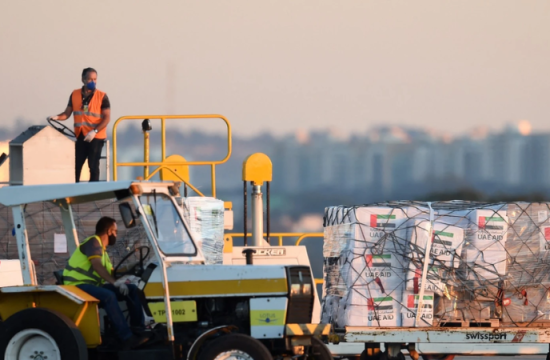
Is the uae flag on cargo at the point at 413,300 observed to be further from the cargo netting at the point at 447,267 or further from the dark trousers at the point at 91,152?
the dark trousers at the point at 91,152

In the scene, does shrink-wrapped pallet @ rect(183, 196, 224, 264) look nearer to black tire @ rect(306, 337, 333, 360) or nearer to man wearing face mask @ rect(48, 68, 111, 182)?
man wearing face mask @ rect(48, 68, 111, 182)

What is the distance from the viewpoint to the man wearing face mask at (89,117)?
40.0ft

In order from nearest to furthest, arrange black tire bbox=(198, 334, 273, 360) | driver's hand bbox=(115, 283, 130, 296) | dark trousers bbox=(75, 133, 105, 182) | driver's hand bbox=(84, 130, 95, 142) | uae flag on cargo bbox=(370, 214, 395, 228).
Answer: black tire bbox=(198, 334, 273, 360) → driver's hand bbox=(115, 283, 130, 296) → uae flag on cargo bbox=(370, 214, 395, 228) → driver's hand bbox=(84, 130, 95, 142) → dark trousers bbox=(75, 133, 105, 182)

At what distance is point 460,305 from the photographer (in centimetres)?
1060

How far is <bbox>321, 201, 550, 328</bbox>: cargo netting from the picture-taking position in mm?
10469

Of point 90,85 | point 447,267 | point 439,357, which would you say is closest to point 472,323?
point 447,267

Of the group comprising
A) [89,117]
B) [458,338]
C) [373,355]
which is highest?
[89,117]

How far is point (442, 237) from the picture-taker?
1051 cm

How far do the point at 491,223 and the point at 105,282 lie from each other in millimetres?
4405

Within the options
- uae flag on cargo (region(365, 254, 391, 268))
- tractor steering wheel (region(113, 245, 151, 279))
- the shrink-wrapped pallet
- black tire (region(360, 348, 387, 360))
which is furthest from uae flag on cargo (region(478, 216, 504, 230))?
tractor steering wheel (region(113, 245, 151, 279))

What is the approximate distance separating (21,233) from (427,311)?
4564 millimetres

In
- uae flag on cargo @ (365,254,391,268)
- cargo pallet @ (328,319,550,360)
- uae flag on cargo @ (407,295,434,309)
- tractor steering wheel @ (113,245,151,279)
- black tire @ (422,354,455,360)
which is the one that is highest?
tractor steering wheel @ (113,245,151,279)

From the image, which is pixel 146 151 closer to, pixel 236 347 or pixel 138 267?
pixel 138 267

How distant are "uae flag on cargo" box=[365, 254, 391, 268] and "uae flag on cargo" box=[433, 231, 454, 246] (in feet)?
1.87
